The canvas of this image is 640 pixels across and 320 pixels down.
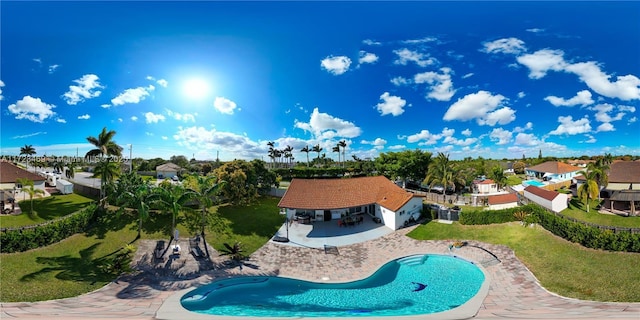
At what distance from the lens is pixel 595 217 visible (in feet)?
102

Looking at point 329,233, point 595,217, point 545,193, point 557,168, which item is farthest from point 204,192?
point 557,168

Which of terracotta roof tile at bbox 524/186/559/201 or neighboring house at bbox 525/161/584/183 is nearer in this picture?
terracotta roof tile at bbox 524/186/559/201

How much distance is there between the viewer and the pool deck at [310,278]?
13891 millimetres

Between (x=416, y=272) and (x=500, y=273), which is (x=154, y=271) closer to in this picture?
(x=416, y=272)

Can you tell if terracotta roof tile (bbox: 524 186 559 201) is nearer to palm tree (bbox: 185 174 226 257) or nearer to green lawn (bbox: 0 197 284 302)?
green lawn (bbox: 0 197 284 302)

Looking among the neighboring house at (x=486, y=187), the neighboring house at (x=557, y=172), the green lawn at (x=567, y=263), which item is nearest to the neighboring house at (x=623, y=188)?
the neighboring house at (x=486, y=187)

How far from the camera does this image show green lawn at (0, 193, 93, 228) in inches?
1000

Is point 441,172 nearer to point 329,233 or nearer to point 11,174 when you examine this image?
point 329,233

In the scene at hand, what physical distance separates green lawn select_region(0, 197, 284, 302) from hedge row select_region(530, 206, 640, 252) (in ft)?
80.6

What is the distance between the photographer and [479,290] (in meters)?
17.1

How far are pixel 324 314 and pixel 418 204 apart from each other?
20.4 metres

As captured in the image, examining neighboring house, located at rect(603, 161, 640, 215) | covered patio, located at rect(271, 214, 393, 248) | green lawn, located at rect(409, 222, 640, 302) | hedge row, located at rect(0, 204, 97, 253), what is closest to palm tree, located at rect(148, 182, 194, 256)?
hedge row, located at rect(0, 204, 97, 253)

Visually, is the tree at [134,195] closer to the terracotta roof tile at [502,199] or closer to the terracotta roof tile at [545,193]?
the terracotta roof tile at [502,199]

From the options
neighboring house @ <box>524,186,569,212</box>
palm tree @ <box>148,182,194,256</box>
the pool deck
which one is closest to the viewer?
the pool deck
